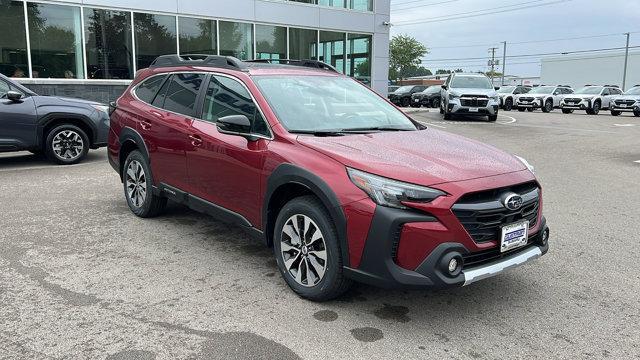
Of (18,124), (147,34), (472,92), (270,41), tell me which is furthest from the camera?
(472,92)

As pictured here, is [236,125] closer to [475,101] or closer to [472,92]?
[475,101]

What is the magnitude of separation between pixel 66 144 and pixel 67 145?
0.10ft

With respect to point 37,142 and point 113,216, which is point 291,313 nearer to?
point 113,216

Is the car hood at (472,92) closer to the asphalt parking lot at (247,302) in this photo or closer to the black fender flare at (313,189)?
the asphalt parking lot at (247,302)

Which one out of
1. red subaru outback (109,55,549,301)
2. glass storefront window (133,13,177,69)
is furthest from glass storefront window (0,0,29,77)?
red subaru outback (109,55,549,301)

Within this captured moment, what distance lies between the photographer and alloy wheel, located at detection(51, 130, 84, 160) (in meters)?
9.41

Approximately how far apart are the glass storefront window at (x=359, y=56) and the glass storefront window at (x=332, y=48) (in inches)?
14.1

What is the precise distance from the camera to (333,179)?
351cm

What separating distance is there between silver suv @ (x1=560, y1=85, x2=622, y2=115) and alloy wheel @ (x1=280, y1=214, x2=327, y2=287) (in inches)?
1202

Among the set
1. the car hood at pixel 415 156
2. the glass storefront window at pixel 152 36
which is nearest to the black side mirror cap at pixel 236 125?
the car hood at pixel 415 156

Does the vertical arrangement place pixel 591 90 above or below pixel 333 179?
above

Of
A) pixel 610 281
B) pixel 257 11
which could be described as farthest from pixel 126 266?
pixel 257 11

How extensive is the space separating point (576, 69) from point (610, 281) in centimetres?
7333

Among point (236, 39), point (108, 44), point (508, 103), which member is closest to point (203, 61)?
point (108, 44)
